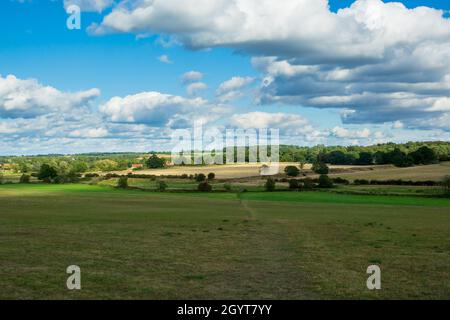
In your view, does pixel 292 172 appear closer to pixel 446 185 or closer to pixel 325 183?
pixel 325 183

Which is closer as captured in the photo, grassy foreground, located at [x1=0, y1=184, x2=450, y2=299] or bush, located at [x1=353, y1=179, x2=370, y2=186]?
grassy foreground, located at [x1=0, y1=184, x2=450, y2=299]

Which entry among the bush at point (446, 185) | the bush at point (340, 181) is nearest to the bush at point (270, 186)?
the bush at point (340, 181)

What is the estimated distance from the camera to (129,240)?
28516 mm

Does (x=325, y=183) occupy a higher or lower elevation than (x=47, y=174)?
lower

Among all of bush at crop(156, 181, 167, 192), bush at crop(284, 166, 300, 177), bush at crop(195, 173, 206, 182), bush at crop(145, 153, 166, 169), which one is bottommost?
bush at crop(156, 181, 167, 192)

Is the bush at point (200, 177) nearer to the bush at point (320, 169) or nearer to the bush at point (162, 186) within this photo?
the bush at point (162, 186)

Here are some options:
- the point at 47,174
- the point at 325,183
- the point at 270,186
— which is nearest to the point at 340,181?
the point at 325,183

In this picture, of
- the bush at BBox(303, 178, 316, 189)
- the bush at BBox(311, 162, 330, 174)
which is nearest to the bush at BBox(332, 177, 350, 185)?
the bush at BBox(303, 178, 316, 189)

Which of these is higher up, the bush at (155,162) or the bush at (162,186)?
the bush at (155,162)

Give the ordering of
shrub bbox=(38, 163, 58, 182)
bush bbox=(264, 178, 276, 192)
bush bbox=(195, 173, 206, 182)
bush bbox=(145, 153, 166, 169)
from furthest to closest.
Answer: bush bbox=(145, 153, 166, 169) < shrub bbox=(38, 163, 58, 182) < bush bbox=(195, 173, 206, 182) < bush bbox=(264, 178, 276, 192)

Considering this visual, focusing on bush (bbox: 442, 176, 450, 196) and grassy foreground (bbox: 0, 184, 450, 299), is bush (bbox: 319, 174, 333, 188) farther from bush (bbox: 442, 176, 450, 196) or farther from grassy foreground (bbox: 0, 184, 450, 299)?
grassy foreground (bbox: 0, 184, 450, 299)

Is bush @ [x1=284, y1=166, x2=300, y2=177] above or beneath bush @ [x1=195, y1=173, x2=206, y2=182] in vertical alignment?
above

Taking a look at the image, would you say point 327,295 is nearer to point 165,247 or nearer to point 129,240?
point 165,247

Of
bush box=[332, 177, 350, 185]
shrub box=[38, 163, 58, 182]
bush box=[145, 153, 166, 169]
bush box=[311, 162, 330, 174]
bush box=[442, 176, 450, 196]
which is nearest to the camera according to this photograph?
bush box=[442, 176, 450, 196]
